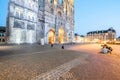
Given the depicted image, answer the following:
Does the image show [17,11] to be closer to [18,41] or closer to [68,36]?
[18,41]

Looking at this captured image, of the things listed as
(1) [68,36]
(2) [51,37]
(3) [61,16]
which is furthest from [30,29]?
(1) [68,36]

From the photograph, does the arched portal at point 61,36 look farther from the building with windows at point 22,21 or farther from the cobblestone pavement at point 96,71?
the cobblestone pavement at point 96,71

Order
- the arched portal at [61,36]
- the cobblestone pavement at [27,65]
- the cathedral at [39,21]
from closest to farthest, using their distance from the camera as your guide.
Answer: the cobblestone pavement at [27,65], the cathedral at [39,21], the arched portal at [61,36]

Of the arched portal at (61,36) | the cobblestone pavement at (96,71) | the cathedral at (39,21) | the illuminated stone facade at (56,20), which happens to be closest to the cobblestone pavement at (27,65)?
the cobblestone pavement at (96,71)

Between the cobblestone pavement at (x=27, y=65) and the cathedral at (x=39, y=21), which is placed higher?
the cathedral at (x=39, y=21)

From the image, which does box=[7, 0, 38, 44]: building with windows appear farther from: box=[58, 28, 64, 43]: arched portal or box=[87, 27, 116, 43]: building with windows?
box=[87, 27, 116, 43]: building with windows

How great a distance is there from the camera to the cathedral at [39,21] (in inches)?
1425

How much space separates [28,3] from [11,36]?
41.5ft

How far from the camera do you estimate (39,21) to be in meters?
46.8

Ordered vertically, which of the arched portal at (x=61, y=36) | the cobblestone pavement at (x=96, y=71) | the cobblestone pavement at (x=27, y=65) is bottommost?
the cobblestone pavement at (x=96, y=71)

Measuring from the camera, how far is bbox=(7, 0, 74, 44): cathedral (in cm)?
3619

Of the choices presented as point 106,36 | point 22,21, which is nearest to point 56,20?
point 22,21

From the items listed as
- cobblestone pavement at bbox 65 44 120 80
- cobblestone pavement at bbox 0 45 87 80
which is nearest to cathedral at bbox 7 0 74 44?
cobblestone pavement at bbox 0 45 87 80

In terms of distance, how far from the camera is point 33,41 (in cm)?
4325
